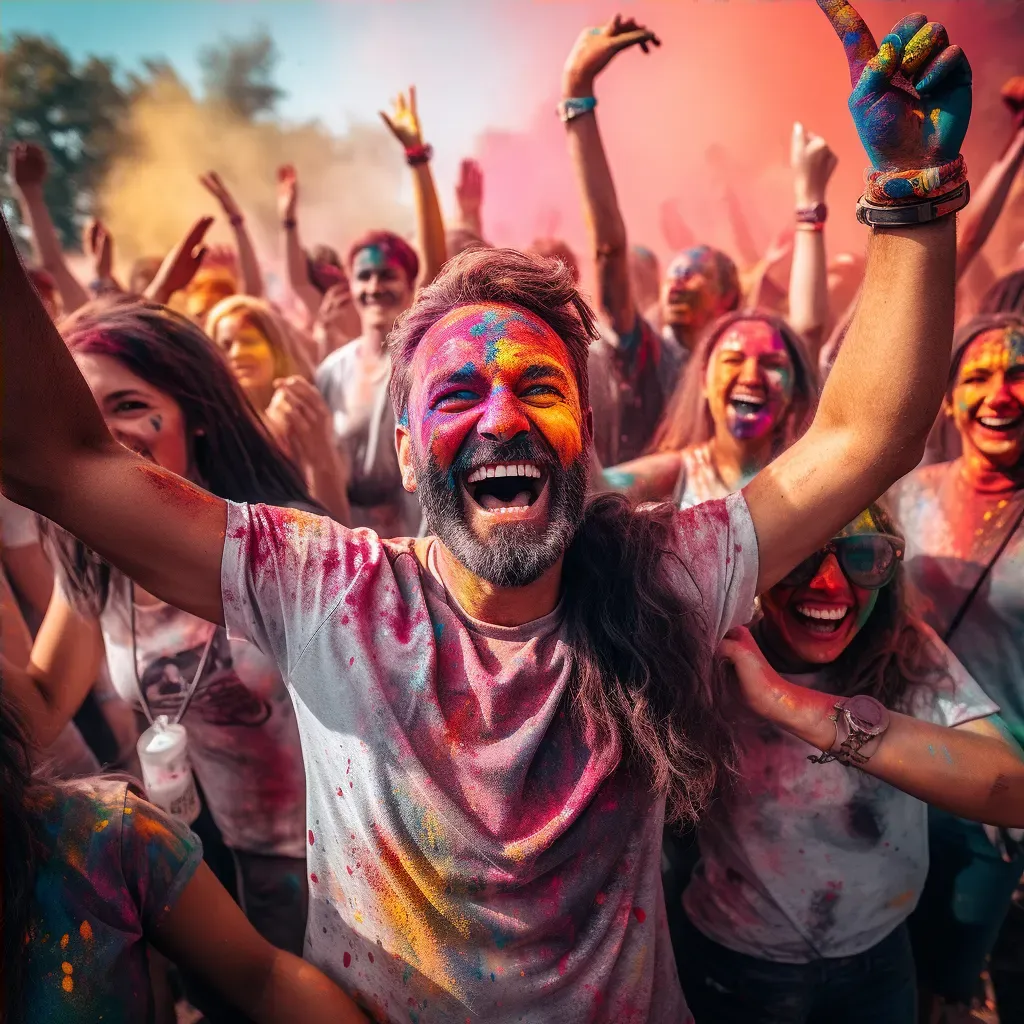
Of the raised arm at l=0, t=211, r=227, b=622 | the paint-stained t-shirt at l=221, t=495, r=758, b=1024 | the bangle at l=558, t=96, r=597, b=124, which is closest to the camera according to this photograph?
the raised arm at l=0, t=211, r=227, b=622

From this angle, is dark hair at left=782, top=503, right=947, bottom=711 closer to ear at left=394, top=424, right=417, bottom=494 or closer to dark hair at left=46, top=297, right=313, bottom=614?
ear at left=394, top=424, right=417, bottom=494

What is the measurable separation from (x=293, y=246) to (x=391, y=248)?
1.65m

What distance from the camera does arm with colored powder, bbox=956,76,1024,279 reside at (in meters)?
2.86

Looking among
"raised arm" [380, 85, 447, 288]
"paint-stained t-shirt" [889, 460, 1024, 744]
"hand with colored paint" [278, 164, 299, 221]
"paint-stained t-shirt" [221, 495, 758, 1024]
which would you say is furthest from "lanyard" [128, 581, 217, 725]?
"hand with colored paint" [278, 164, 299, 221]


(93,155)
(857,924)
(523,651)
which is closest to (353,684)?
(523,651)

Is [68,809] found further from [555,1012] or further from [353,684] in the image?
[555,1012]

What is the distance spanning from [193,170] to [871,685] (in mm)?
7794

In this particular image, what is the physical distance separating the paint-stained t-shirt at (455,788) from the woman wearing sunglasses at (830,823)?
0.39 m

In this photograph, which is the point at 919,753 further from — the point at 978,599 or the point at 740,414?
the point at 740,414

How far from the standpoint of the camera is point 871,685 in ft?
5.51

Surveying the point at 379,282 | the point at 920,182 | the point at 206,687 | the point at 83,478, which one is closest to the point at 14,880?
the point at 83,478

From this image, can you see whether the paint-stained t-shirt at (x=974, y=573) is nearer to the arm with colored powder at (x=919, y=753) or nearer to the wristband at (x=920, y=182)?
the arm with colored powder at (x=919, y=753)

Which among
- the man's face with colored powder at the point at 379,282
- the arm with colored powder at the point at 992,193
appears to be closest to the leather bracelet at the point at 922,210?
the arm with colored powder at the point at 992,193

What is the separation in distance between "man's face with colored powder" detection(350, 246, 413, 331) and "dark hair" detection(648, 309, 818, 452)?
1410 millimetres
